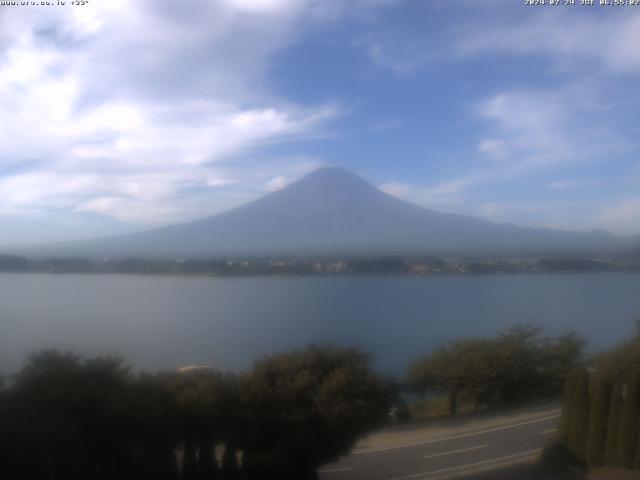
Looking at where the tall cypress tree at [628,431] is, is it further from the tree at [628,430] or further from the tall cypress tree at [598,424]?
the tall cypress tree at [598,424]

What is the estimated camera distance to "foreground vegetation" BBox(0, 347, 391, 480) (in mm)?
5609

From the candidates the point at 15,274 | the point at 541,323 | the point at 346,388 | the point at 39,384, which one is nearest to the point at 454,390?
the point at 541,323

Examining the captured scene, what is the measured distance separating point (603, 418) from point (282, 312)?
5488 millimetres

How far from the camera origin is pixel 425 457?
725cm

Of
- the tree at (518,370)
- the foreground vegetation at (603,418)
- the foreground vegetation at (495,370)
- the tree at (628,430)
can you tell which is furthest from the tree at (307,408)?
the tree at (628,430)

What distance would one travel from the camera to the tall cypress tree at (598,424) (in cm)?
751

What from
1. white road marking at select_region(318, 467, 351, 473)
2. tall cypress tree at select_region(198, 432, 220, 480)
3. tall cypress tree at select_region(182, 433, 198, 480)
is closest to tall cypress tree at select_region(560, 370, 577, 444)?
white road marking at select_region(318, 467, 351, 473)

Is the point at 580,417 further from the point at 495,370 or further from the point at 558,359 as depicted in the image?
the point at 558,359

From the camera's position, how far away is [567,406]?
25.8 feet

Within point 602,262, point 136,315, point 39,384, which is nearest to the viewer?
point 39,384

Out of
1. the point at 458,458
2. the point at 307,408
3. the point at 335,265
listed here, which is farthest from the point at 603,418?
the point at 335,265

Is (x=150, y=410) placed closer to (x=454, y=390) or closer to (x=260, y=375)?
(x=260, y=375)

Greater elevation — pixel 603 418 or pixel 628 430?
pixel 603 418

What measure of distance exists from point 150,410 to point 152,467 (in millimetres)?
587
